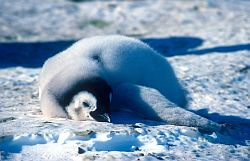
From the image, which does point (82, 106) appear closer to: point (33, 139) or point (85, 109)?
point (85, 109)

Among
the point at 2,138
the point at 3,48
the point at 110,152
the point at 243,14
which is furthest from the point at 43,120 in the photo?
the point at 243,14

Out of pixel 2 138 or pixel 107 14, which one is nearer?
pixel 2 138

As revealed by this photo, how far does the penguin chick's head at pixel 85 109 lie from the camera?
103 inches

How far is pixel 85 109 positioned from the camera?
2.66 metres

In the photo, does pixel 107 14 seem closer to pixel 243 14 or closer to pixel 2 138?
pixel 243 14

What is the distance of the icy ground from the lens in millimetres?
2506

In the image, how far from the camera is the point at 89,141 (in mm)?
2514

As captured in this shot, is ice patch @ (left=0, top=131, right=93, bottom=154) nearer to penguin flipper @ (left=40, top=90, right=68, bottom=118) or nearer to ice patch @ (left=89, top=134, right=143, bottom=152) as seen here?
ice patch @ (left=89, top=134, right=143, bottom=152)

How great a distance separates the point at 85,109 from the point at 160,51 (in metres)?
3.33

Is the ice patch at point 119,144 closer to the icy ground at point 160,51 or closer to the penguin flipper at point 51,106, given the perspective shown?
the icy ground at point 160,51

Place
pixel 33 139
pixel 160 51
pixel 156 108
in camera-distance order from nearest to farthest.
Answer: pixel 33 139 → pixel 156 108 → pixel 160 51

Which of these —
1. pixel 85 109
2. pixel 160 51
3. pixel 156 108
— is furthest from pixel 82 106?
pixel 160 51

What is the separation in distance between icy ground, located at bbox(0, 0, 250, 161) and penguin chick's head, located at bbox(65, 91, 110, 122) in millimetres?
44

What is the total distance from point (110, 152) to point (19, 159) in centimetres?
40
